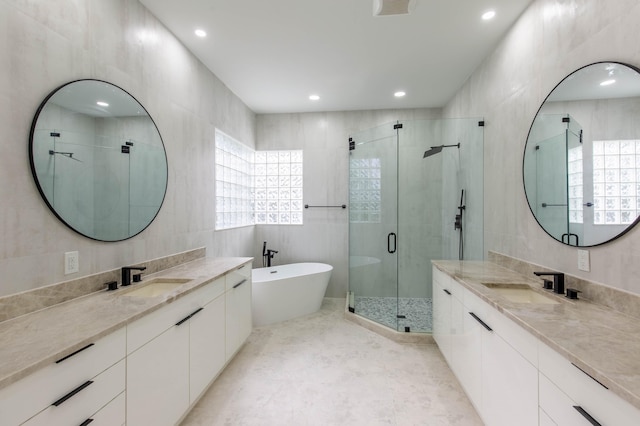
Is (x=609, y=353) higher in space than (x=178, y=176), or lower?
lower

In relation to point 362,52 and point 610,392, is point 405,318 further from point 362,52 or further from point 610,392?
point 362,52

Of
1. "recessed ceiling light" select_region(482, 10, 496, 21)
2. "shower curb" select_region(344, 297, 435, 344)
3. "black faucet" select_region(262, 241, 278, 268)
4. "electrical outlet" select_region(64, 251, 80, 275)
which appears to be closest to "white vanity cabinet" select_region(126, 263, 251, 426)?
"electrical outlet" select_region(64, 251, 80, 275)

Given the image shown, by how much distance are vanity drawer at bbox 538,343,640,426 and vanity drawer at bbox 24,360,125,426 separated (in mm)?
1708

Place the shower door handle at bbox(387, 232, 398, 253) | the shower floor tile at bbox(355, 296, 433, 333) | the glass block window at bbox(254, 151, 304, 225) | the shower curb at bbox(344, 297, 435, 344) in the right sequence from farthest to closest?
the glass block window at bbox(254, 151, 304, 225) → the shower door handle at bbox(387, 232, 398, 253) → the shower floor tile at bbox(355, 296, 433, 333) → the shower curb at bbox(344, 297, 435, 344)

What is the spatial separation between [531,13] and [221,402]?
3.49 meters

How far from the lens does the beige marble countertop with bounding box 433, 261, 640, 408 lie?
0.78 meters

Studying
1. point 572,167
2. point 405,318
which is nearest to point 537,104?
point 572,167

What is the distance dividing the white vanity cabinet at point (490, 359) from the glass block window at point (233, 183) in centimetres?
255

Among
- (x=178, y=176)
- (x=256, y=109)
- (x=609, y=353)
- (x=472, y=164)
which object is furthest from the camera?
(x=256, y=109)

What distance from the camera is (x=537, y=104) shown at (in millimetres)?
1874

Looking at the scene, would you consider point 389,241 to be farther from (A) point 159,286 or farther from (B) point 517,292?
(A) point 159,286

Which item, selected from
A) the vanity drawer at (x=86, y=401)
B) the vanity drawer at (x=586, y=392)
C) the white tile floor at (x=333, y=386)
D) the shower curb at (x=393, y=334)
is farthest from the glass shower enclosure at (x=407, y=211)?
the vanity drawer at (x=86, y=401)

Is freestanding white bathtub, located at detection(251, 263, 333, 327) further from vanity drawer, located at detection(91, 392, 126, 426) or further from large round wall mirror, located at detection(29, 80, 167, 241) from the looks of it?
vanity drawer, located at detection(91, 392, 126, 426)

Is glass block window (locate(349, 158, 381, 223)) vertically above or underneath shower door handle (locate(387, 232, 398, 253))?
above
